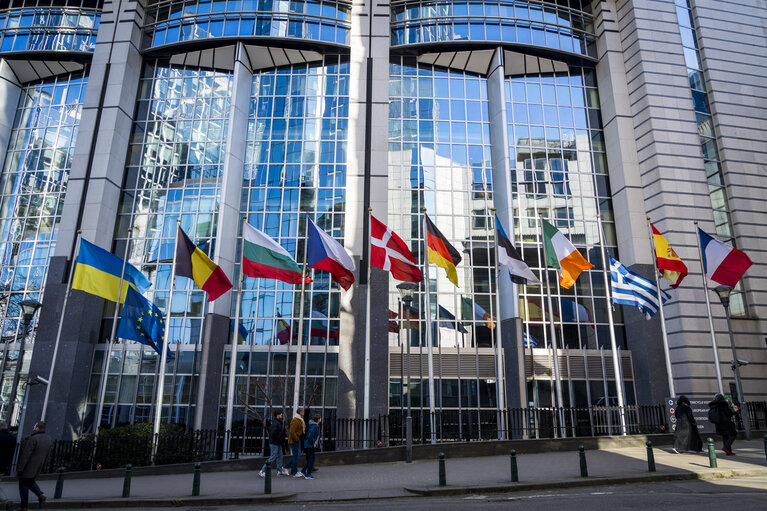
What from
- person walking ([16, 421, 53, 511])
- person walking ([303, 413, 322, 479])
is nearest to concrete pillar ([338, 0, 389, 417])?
person walking ([303, 413, 322, 479])

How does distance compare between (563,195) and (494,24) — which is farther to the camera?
(494,24)

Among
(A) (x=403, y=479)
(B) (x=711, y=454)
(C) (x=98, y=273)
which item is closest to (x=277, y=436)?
(A) (x=403, y=479)

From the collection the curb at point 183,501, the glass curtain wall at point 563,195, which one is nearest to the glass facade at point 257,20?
the glass curtain wall at point 563,195

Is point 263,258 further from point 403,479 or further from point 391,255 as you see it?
point 403,479

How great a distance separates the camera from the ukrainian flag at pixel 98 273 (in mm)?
19547

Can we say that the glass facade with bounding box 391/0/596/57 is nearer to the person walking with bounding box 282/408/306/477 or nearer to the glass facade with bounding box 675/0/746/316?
the glass facade with bounding box 675/0/746/316

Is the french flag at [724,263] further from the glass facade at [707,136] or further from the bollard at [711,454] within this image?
the bollard at [711,454]

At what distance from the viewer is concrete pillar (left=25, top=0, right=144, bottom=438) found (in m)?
28.6

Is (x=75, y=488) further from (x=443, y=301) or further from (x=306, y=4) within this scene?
(x=306, y=4)

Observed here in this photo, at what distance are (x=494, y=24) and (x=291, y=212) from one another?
18971 millimetres

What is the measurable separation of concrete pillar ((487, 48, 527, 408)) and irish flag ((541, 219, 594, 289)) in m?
5.02

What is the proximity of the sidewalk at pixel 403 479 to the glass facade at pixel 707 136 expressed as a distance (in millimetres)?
16416

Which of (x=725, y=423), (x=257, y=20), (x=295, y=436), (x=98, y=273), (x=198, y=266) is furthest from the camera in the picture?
(x=257, y=20)

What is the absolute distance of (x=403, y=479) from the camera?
1419 cm
